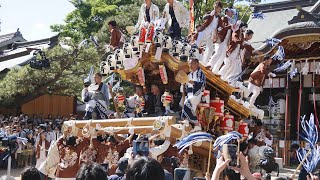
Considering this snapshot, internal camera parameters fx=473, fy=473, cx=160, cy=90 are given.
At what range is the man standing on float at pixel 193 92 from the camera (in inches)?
312

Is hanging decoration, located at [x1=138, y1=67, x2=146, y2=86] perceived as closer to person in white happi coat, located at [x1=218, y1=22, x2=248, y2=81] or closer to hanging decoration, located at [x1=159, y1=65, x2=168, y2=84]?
hanging decoration, located at [x1=159, y1=65, x2=168, y2=84]

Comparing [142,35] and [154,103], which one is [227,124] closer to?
[154,103]

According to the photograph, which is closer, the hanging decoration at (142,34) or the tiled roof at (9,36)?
the hanging decoration at (142,34)

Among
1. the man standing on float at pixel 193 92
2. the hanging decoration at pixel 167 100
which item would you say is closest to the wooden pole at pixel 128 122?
the man standing on float at pixel 193 92

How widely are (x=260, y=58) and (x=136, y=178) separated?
9.30m

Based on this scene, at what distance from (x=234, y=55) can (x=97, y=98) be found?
306 cm

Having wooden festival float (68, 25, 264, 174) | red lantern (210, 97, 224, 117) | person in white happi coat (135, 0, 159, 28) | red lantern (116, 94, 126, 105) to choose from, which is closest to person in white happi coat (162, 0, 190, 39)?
person in white happi coat (135, 0, 159, 28)

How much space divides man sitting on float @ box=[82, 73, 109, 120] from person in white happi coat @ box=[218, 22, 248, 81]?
8.17 ft

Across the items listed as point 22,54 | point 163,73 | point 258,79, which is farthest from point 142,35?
point 22,54

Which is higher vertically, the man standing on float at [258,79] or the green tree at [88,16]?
the green tree at [88,16]

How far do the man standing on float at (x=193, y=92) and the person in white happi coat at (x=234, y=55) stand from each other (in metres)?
2.11

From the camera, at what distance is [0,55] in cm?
2630

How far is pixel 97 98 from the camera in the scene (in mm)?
9773

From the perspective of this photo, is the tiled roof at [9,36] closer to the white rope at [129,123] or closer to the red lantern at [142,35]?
the red lantern at [142,35]
